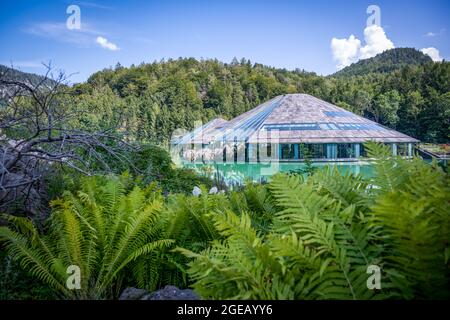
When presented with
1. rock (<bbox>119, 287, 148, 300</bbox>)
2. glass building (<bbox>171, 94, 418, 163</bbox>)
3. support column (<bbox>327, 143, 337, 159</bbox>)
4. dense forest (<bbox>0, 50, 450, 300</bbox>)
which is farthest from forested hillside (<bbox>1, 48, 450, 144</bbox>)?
support column (<bbox>327, 143, 337, 159</bbox>)

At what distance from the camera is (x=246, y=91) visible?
113ft

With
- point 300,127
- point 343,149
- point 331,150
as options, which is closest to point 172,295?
point 300,127

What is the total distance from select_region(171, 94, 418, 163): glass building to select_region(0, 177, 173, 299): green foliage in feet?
46.3

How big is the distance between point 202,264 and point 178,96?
92.2 feet

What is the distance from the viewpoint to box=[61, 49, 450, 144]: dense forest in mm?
12156

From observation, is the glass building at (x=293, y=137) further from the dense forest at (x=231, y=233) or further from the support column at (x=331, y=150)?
the dense forest at (x=231, y=233)

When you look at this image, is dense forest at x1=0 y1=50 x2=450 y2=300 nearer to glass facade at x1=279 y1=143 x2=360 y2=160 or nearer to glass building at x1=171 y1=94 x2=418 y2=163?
glass building at x1=171 y1=94 x2=418 y2=163

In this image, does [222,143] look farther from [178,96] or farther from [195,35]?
[195,35]

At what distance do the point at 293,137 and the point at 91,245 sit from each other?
644 inches

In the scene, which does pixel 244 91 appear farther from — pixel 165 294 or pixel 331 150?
pixel 165 294

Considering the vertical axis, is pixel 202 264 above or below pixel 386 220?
below

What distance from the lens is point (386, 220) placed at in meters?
0.96

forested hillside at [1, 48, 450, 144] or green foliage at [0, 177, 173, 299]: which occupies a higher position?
forested hillside at [1, 48, 450, 144]
